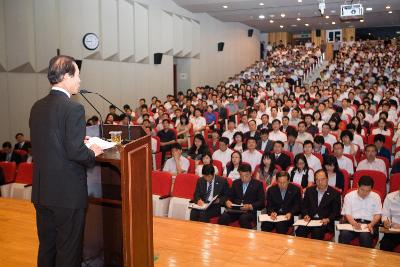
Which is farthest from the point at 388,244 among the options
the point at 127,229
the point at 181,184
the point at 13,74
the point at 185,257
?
the point at 13,74

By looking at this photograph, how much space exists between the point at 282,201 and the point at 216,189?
2.42 feet

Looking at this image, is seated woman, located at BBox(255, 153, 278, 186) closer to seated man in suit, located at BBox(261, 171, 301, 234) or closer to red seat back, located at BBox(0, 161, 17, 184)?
seated man in suit, located at BBox(261, 171, 301, 234)

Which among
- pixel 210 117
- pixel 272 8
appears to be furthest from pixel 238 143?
pixel 272 8

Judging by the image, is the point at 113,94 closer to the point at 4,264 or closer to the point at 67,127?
the point at 4,264

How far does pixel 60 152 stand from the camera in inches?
67.9

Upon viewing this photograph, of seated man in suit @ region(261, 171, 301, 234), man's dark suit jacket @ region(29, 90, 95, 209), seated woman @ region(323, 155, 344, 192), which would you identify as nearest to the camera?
man's dark suit jacket @ region(29, 90, 95, 209)

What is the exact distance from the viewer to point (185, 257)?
2959 mm

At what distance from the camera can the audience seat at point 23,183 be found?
507cm

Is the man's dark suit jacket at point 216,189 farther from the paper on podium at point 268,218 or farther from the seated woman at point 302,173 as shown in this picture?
the seated woman at point 302,173

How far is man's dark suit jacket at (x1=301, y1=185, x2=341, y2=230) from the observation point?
4023 millimetres

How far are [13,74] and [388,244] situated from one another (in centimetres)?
678

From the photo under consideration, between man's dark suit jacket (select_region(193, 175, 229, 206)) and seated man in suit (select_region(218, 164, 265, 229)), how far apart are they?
0.22 feet

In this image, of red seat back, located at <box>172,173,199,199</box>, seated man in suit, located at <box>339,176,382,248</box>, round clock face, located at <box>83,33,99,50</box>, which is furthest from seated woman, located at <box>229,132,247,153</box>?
round clock face, located at <box>83,33,99,50</box>

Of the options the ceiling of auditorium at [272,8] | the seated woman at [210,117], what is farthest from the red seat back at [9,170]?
the ceiling of auditorium at [272,8]
